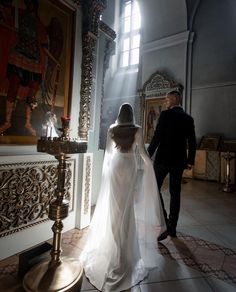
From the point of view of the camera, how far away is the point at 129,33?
11.2m

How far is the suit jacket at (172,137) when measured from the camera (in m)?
2.89

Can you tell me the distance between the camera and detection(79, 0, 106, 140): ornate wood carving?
10.1 feet

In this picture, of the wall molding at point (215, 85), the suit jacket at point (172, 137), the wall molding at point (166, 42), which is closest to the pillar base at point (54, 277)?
the suit jacket at point (172, 137)

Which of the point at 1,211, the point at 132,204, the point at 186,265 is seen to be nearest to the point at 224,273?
the point at 186,265

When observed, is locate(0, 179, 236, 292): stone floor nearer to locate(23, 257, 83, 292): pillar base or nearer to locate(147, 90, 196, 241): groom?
locate(23, 257, 83, 292): pillar base

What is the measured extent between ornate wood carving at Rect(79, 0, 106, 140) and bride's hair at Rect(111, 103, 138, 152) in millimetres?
1008

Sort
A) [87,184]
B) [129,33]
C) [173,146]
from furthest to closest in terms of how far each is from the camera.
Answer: [129,33] < [87,184] < [173,146]

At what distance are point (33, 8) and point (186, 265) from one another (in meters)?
3.01

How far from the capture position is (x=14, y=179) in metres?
2.34

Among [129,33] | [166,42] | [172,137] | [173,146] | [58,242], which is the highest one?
[129,33]

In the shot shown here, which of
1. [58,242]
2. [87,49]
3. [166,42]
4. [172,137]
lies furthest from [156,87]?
[58,242]

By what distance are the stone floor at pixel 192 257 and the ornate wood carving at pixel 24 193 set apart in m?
0.36

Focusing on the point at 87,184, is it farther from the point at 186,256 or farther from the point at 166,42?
the point at 166,42

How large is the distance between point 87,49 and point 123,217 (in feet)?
7.09
